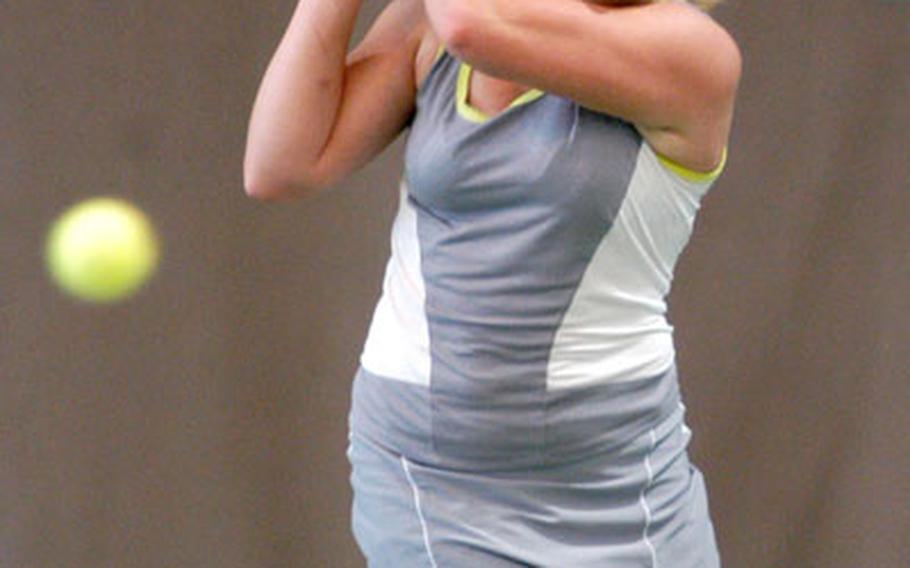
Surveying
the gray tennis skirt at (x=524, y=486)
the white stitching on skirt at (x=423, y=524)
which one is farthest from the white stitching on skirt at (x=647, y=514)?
the white stitching on skirt at (x=423, y=524)

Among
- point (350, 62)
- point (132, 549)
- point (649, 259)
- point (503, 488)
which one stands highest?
point (350, 62)

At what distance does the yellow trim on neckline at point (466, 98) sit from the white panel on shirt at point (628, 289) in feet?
0.34

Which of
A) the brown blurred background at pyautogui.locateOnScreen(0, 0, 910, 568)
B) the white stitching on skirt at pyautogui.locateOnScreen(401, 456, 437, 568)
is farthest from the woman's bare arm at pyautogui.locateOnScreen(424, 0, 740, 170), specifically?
the brown blurred background at pyautogui.locateOnScreen(0, 0, 910, 568)

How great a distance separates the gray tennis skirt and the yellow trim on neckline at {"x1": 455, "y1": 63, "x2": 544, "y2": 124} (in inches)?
9.6

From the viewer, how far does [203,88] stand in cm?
229

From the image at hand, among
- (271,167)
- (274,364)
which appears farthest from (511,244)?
(274,364)

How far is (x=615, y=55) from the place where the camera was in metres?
1.21

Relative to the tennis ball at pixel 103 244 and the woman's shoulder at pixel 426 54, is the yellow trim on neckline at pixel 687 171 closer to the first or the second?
the woman's shoulder at pixel 426 54

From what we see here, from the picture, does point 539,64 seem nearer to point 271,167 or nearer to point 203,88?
point 271,167

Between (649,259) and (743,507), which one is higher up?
Result: (649,259)

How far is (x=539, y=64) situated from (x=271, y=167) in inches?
12.2

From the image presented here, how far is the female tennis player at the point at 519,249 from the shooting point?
4.01ft

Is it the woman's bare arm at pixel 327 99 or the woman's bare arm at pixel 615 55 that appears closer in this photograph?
the woman's bare arm at pixel 615 55

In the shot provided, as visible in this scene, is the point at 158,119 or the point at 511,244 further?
the point at 158,119
